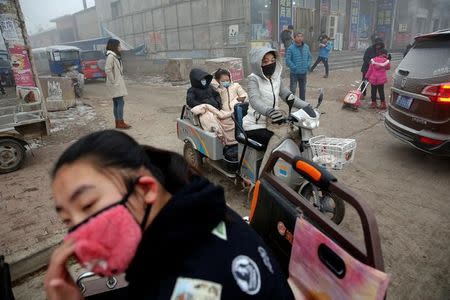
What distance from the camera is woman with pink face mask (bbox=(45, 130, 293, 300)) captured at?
0.94 meters

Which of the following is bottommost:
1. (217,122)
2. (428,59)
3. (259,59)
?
(217,122)

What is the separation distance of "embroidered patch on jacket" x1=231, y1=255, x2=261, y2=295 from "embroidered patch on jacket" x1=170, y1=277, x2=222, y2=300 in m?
0.08

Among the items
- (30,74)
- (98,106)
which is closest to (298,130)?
(30,74)

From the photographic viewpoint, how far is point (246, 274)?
1.00m

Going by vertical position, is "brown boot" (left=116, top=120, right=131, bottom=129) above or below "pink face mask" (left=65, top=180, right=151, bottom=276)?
below

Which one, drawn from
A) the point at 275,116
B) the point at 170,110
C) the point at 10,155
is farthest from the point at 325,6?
the point at 10,155

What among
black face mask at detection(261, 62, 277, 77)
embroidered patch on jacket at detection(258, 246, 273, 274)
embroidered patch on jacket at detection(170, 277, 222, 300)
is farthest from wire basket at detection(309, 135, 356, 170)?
embroidered patch on jacket at detection(170, 277, 222, 300)

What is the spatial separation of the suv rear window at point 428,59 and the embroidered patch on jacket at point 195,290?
4481 millimetres

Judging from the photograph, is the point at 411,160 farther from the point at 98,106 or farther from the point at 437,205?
the point at 98,106

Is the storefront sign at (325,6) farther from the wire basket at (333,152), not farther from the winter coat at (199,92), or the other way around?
the wire basket at (333,152)

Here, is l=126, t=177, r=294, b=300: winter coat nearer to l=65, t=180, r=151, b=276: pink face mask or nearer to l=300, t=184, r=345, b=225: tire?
l=65, t=180, r=151, b=276: pink face mask

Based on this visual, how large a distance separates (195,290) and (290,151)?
2.48m

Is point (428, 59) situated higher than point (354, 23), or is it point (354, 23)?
point (354, 23)

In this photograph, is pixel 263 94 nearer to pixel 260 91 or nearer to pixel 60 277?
pixel 260 91
